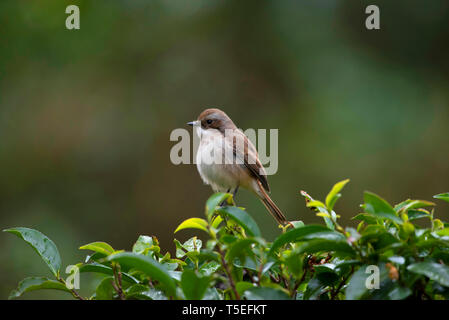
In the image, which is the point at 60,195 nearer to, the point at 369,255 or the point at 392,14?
the point at 392,14

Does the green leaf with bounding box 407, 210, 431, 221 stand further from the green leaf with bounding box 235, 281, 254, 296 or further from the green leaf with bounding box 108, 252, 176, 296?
the green leaf with bounding box 108, 252, 176, 296

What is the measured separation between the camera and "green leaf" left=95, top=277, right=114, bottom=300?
158 centimetres

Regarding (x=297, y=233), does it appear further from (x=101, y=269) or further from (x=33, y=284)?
(x=33, y=284)

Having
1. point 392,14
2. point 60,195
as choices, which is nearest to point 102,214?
point 60,195

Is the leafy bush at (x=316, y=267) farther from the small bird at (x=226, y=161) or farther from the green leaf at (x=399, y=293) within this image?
the small bird at (x=226, y=161)

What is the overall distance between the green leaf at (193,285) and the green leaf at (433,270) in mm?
556

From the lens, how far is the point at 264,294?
4.79 ft

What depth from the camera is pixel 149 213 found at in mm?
6555

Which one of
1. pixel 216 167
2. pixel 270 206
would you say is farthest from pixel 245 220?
pixel 270 206

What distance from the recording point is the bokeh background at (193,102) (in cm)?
627

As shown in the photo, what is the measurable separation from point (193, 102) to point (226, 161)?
9.91 ft

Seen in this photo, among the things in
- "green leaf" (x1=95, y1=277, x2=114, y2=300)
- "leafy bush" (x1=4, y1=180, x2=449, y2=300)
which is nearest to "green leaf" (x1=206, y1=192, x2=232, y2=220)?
"leafy bush" (x1=4, y1=180, x2=449, y2=300)

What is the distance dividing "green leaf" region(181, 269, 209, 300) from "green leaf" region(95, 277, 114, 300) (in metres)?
0.27

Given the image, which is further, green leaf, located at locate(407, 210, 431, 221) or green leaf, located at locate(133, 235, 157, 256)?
green leaf, located at locate(133, 235, 157, 256)
